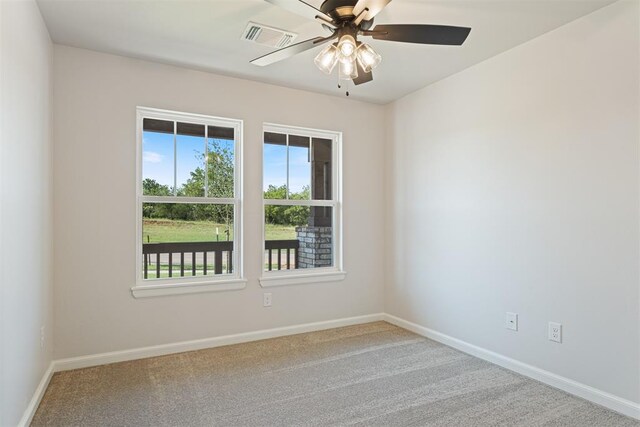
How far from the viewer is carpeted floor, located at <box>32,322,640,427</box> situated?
2287mm

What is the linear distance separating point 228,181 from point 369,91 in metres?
1.71

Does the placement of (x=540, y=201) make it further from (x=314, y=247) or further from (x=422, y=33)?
(x=314, y=247)

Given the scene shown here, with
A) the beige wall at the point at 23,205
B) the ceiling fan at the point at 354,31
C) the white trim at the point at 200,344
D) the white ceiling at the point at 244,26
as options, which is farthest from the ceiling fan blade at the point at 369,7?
the white trim at the point at 200,344

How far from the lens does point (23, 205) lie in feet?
6.97

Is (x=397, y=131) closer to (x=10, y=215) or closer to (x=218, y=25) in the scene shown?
(x=218, y=25)

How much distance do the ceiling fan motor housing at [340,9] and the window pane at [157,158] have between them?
6.85 feet

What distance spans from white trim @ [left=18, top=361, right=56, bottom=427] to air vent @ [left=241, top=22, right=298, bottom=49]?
2.70 metres

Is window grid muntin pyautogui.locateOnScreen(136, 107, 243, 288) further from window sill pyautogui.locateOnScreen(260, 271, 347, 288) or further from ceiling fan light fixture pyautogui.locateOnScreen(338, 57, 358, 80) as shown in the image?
ceiling fan light fixture pyautogui.locateOnScreen(338, 57, 358, 80)

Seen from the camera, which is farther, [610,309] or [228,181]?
[228,181]

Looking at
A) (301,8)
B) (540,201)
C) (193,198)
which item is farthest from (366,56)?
(193,198)

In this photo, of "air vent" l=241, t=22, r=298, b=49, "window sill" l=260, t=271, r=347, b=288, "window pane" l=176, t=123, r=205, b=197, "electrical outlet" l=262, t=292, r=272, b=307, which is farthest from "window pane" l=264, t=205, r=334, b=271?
"air vent" l=241, t=22, r=298, b=49

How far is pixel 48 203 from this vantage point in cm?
279

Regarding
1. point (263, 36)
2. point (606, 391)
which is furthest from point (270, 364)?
point (263, 36)

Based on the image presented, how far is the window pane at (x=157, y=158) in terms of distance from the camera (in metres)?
3.38
